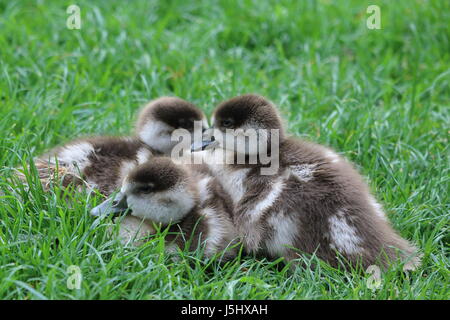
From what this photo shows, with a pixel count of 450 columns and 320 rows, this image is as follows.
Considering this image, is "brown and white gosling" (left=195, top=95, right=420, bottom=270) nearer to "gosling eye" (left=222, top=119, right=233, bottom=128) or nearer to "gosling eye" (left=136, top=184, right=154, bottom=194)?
"gosling eye" (left=222, top=119, right=233, bottom=128)

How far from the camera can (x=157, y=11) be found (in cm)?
548

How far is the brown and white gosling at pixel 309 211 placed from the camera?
9.57 ft

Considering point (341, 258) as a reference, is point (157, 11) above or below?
above

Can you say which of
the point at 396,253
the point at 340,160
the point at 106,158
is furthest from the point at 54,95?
the point at 396,253

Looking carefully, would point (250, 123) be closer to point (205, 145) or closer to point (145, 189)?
point (205, 145)

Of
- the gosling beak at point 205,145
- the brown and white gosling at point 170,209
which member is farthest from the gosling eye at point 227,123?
the brown and white gosling at point 170,209

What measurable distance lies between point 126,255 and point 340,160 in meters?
1.12

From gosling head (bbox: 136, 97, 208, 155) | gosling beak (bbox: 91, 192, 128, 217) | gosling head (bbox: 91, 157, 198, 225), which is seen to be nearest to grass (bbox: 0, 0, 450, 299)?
gosling beak (bbox: 91, 192, 128, 217)

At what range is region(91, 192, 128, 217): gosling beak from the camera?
287 centimetres

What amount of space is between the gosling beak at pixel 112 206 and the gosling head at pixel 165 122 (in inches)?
25.2

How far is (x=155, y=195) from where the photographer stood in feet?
9.64

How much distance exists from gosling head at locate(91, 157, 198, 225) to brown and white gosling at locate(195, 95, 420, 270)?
0.29m

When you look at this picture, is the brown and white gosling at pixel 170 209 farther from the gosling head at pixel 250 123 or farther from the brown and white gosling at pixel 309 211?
the gosling head at pixel 250 123
